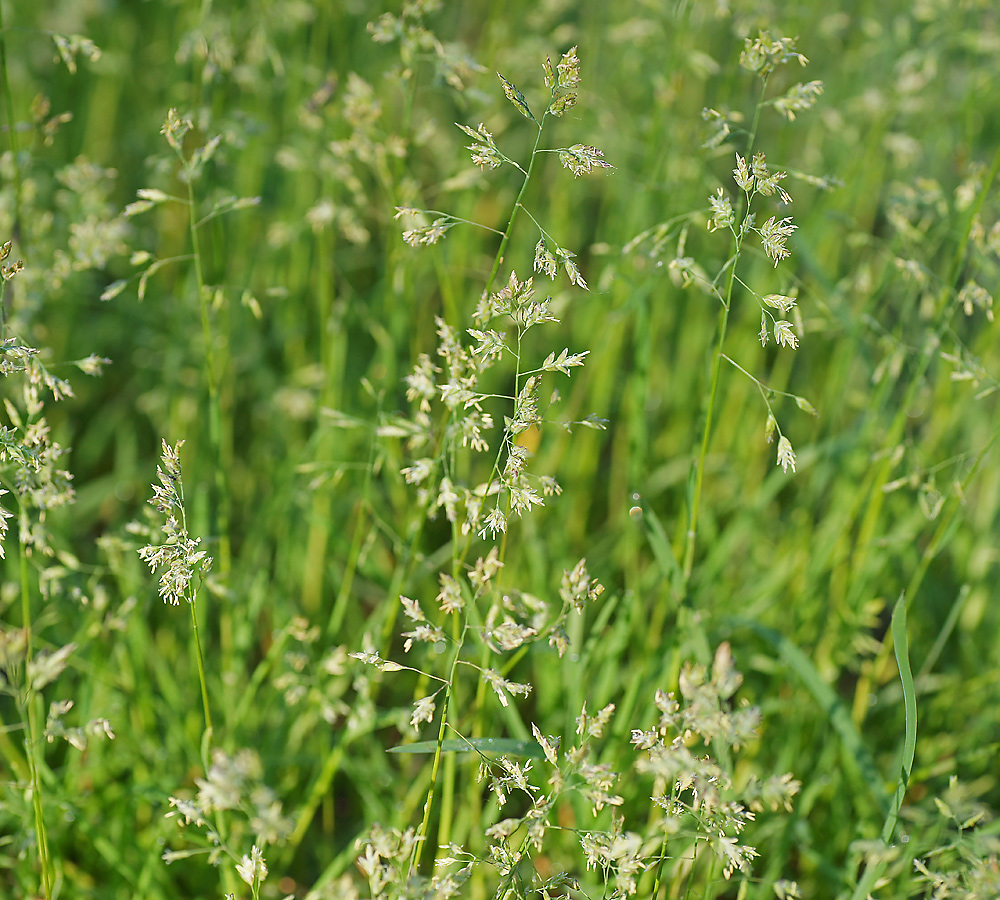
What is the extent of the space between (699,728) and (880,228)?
3.86m

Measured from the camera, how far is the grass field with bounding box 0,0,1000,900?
1411 mm

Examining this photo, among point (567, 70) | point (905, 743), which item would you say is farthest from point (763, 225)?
point (905, 743)

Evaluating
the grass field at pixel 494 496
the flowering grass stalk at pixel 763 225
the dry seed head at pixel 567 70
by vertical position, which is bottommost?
the grass field at pixel 494 496

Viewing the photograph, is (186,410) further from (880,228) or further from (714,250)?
(880,228)

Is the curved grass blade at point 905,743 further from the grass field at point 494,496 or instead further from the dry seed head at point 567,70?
the dry seed head at point 567,70

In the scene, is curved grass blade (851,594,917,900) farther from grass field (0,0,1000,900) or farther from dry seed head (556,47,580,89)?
dry seed head (556,47,580,89)

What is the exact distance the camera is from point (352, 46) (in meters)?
3.73

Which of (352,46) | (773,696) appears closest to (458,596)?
(773,696)

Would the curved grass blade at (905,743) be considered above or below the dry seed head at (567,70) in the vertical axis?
below

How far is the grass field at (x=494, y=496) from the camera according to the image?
141 cm

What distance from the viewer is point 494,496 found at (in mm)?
2125

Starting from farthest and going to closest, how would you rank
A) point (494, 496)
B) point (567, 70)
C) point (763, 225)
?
point (494, 496), point (763, 225), point (567, 70)

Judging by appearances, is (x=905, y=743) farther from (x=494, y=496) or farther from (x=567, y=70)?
(x=567, y=70)

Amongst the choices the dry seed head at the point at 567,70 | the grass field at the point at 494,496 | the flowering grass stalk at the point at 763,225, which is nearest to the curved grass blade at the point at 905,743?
the grass field at the point at 494,496
